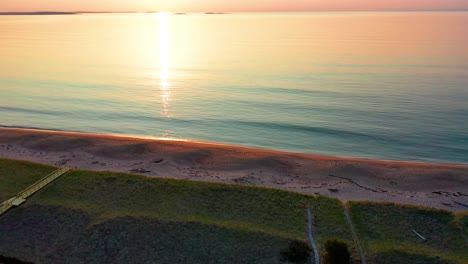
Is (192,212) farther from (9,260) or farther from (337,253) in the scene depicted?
(9,260)

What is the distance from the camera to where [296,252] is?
76.6ft

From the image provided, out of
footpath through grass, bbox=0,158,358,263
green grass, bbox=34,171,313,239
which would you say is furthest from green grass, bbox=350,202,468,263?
green grass, bbox=34,171,313,239

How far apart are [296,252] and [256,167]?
607 inches

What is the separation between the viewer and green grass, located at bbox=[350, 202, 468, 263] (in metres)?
23.7

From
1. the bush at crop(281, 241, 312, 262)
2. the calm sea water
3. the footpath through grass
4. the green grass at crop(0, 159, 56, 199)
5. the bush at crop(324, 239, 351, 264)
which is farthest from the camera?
the calm sea water

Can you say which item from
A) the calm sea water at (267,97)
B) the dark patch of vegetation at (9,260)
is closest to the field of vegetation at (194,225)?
the dark patch of vegetation at (9,260)

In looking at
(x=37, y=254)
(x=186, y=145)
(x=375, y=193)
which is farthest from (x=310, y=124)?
(x=37, y=254)

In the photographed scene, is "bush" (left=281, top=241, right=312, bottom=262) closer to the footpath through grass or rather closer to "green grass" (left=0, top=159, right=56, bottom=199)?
the footpath through grass

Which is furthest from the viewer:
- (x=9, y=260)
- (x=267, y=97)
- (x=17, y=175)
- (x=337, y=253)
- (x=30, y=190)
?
(x=267, y=97)

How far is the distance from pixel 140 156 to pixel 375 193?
21.8 meters

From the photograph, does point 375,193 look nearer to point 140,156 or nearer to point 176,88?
point 140,156

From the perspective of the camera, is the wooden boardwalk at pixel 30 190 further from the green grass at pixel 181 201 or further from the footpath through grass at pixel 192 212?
the green grass at pixel 181 201

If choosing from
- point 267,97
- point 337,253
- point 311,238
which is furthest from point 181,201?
point 267,97

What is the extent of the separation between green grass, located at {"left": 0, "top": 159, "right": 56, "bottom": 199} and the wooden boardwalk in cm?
69
